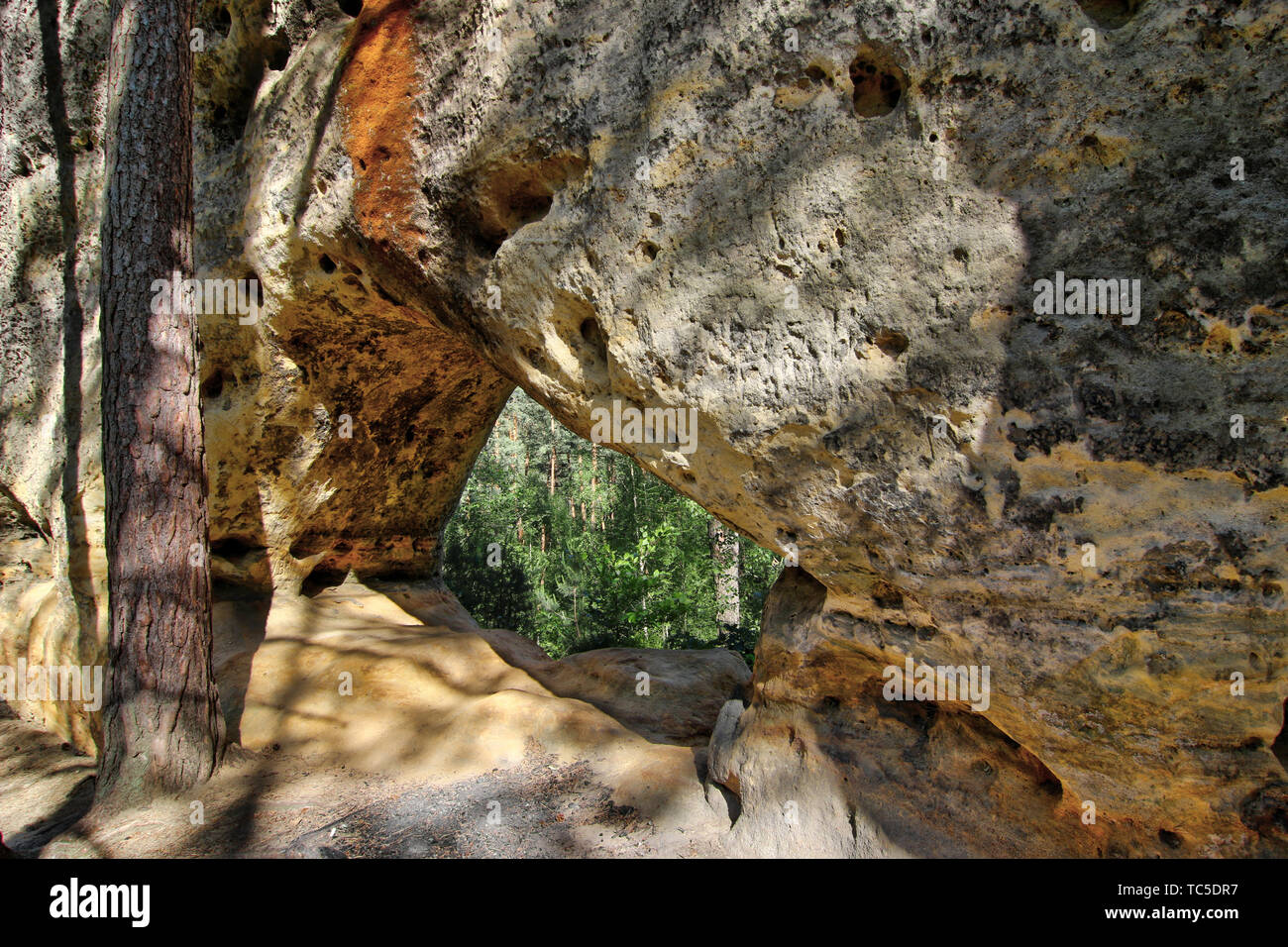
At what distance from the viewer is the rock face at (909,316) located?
7.20ft

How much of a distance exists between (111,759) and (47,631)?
191cm

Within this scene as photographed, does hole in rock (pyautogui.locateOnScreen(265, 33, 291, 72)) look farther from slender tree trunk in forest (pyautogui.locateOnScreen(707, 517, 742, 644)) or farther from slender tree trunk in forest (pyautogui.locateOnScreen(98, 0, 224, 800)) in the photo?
slender tree trunk in forest (pyautogui.locateOnScreen(707, 517, 742, 644))

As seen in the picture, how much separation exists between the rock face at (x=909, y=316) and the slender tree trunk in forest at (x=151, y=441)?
75cm

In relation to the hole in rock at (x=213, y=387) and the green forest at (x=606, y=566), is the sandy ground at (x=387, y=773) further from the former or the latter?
the green forest at (x=606, y=566)

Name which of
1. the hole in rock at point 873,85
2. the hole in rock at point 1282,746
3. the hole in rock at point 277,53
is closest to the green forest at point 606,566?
the hole in rock at point 277,53

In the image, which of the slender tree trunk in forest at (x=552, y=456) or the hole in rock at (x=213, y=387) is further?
the slender tree trunk in forest at (x=552, y=456)

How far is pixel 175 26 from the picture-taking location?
398cm

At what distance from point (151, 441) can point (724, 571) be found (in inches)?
409

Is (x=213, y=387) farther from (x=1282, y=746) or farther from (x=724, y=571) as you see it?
(x=724, y=571)

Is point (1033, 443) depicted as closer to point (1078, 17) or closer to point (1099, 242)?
point (1099, 242)

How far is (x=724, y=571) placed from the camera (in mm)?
13227

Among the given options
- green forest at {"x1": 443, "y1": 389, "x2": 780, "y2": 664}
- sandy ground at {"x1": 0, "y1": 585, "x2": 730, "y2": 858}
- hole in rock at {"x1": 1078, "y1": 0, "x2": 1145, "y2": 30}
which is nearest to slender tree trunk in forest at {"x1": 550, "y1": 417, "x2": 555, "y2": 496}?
green forest at {"x1": 443, "y1": 389, "x2": 780, "y2": 664}

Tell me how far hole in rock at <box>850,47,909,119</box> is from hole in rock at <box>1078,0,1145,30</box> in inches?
22.9

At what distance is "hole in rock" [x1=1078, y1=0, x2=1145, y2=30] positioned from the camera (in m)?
A: 2.31
